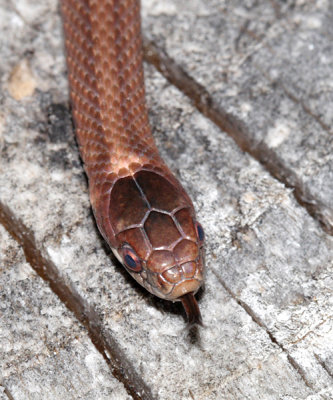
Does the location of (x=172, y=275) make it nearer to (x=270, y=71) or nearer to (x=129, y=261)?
(x=129, y=261)

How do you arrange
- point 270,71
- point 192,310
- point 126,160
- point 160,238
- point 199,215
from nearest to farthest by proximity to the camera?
point 192,310 < point 160,238 < point 199,215 < point 126,160 < point 270,71

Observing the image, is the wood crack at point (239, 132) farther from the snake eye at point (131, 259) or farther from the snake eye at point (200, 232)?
the snake eye at point (131, 259)

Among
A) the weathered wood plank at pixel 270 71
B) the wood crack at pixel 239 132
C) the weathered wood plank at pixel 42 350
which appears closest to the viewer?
the weathered wood plank at pixel 42 350

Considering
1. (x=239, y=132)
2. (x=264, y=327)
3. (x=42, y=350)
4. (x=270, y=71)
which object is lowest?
(x=42, y=350)

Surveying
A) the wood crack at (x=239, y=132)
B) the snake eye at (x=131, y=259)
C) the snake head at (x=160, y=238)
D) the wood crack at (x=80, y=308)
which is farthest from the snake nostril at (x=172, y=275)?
the wood crack at (x=239, y=132)

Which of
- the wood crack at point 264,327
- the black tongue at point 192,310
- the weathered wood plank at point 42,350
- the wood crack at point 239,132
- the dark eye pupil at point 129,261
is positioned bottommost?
the weathered wood plank at point 42,350

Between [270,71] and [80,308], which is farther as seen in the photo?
[270,71]

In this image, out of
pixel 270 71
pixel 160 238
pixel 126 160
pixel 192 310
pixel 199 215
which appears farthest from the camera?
pixel 270 71

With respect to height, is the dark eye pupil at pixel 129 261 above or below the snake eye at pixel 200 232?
below

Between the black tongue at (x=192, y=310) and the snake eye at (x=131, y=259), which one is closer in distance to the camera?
the black tongue at (x=192, y=310)

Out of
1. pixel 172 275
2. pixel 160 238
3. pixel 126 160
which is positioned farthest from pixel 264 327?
pixel 126 160
